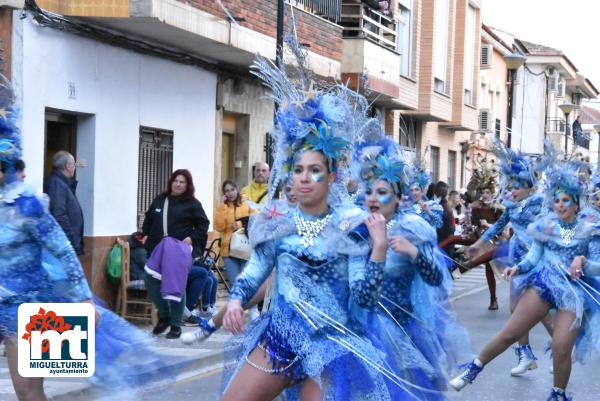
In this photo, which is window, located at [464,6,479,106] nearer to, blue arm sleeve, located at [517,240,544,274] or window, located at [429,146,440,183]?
window, located at [429,146,440,183]

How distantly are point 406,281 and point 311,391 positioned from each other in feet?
6.85

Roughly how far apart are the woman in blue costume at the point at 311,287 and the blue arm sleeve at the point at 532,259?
3.84 metres

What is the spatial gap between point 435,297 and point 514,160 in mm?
4647

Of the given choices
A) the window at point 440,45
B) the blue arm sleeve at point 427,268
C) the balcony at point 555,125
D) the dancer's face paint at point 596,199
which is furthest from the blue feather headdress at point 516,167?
the balcony at point 555,125

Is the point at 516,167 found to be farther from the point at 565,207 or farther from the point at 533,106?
the point at 533,106

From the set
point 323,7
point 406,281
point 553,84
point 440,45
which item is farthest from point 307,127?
point 553,84

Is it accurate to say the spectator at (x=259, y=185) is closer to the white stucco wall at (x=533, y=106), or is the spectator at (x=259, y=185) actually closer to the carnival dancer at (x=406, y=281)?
the carnival dancer at (x=406, y=281)

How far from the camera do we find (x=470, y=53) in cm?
3638

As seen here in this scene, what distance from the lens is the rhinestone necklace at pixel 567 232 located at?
9.30m

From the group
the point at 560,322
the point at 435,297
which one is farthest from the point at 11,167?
the point at 560,322

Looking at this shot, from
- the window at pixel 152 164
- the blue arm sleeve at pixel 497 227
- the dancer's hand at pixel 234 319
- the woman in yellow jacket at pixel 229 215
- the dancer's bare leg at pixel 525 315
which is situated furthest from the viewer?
the window at pixel 152 164

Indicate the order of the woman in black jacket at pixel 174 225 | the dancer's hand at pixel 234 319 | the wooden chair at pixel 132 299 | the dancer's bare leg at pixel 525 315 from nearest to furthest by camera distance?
the dancer's hand at pixel 234 319 < the dancer's bare leg at pixel 525 315 < the woman in black jacket at pixel 174 225 < the wooden chair at pixel 132 299

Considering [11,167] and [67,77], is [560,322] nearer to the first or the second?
[11,167]

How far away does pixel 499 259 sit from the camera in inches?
506
